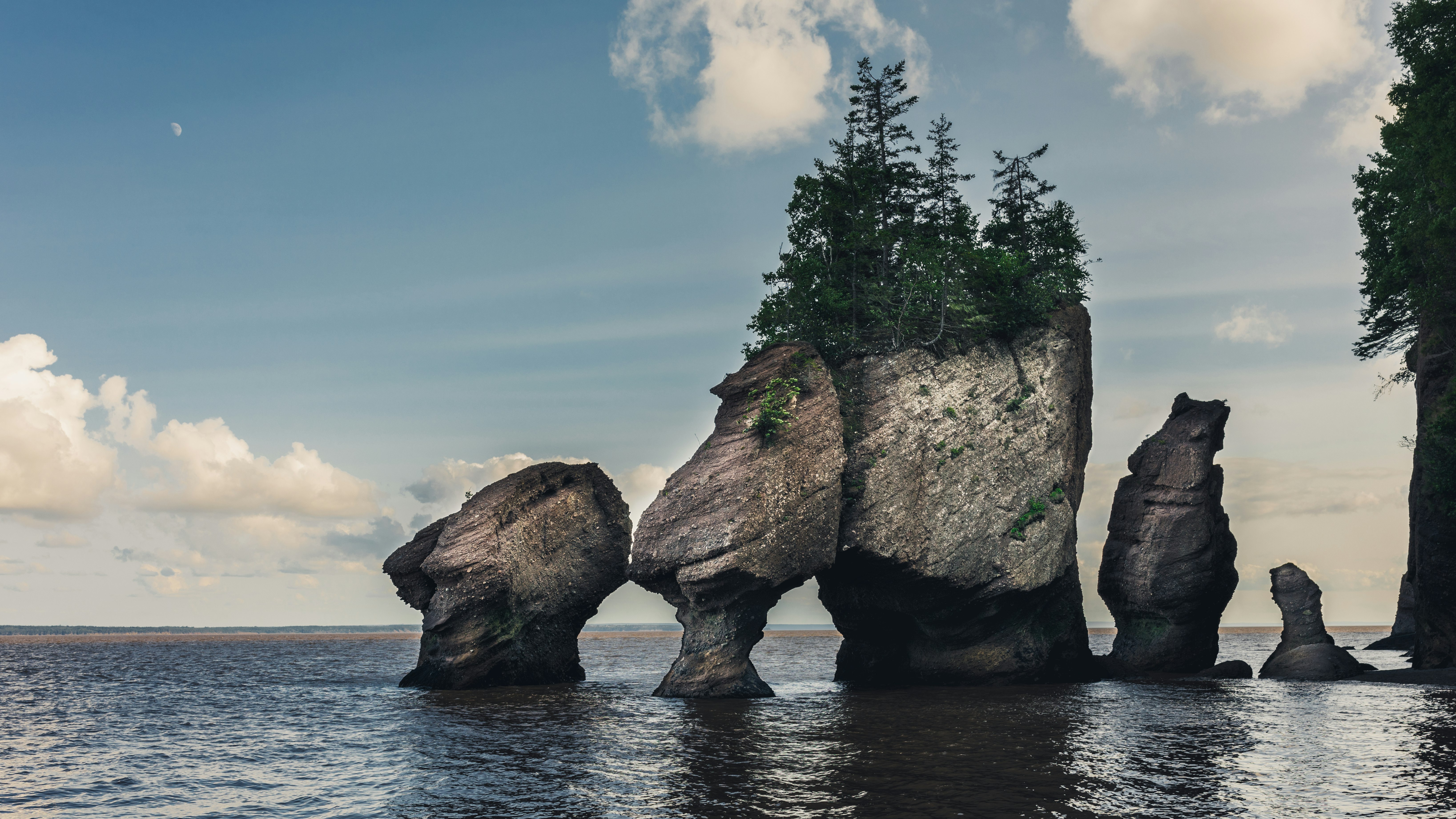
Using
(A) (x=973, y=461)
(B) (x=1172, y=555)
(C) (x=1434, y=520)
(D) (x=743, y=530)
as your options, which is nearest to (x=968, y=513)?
(A) (x=973, y=461)

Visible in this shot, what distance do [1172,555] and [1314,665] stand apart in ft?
25.7

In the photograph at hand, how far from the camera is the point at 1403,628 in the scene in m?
78.4

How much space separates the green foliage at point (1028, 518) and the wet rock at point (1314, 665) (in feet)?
49.9

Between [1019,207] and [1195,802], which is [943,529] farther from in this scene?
[1019,207]

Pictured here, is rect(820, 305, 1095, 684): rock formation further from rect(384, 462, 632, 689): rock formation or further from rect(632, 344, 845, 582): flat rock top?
rect(384, 462, 632, 689): rock formation

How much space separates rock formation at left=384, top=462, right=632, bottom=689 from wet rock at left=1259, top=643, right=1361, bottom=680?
3191 centimetres

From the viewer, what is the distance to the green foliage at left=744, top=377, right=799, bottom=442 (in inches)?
1393

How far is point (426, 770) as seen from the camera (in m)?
20.4

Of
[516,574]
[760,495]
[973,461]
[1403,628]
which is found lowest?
[1403,628]

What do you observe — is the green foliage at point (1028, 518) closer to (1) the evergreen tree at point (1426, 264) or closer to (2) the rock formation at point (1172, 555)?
(2) the rock formation at point (1172, 555)

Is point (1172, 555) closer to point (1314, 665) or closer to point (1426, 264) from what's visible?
point (1314, 665)

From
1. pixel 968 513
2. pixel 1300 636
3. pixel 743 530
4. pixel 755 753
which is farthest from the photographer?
pixel 1300 636

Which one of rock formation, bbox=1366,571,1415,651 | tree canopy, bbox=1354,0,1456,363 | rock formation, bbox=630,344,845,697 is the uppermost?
tree canopy, bbox=1354,0,1456,363

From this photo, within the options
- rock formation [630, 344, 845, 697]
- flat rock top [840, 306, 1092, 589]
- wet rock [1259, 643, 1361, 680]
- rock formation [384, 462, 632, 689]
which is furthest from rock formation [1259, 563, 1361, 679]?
rock formation [384, 462, 632, 689]
